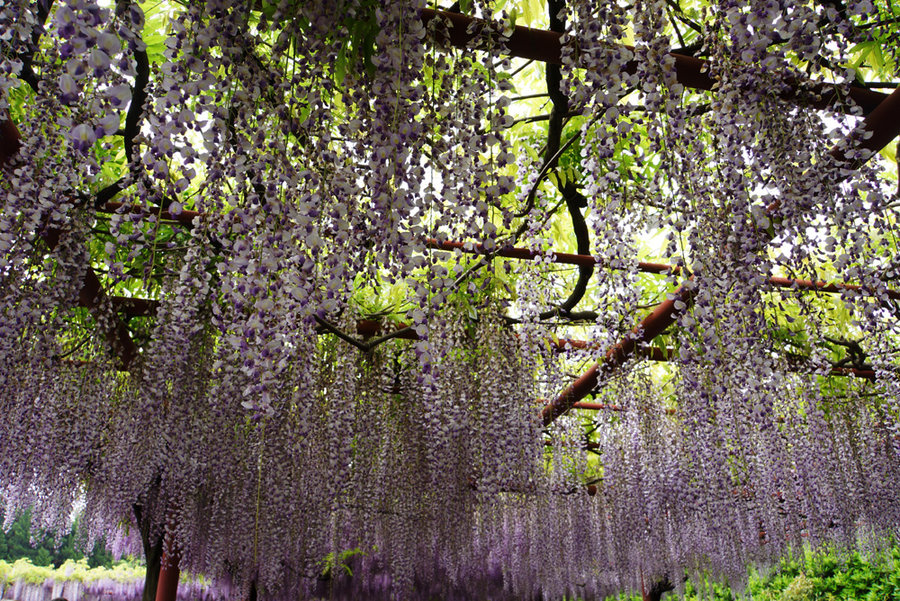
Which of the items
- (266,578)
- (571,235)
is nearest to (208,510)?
(266,578)

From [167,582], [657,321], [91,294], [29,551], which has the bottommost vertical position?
[29,551]

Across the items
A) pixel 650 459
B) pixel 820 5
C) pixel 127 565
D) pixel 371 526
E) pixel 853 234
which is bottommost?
pixel 127 565

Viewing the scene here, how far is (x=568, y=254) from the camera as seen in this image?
12.6 ft

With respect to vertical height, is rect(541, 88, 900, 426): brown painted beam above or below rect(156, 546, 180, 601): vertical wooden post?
above

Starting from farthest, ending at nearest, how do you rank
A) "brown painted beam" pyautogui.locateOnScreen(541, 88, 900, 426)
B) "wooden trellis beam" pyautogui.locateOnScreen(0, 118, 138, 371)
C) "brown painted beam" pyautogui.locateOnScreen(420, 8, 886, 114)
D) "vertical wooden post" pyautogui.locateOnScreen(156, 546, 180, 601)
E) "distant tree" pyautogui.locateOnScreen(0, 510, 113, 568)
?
"distant tree" pyautogui.locateOnScreen(0, 510, 113, 568) < "vertical wooden post" pyautogui.locateOnScreen(156, 546, 180, 601) < "wooden trellis beam" pyautogui.locateOnScreen(0, 118, 138, 371) < "brown painted beam" pyautogui.locateOnScreen(541, 88, 900, 426) < "brown painted beam" pyautogui.locateOnScreen(420, 8, 886, 114)

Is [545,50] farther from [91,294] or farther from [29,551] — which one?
[29,551]

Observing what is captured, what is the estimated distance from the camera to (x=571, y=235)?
4.82 metres

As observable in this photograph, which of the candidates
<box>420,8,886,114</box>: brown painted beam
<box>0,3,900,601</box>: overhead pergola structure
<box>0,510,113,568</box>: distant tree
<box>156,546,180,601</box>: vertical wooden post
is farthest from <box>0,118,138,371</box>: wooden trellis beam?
<box>0,510,113,568</box>: distant tree

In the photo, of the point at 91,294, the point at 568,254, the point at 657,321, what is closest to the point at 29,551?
the point at 91,294

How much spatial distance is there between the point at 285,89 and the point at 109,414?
13.4ft

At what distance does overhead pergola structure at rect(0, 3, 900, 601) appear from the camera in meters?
1.96

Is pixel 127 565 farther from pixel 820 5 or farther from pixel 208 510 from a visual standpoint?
pixel 820 5

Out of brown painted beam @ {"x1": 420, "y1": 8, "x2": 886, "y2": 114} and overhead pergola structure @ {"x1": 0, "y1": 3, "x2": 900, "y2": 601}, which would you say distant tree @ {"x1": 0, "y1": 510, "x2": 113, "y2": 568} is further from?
brown painted beam @ {"x1": 420, "y1": 8, "x2": 886, "y2": 114}

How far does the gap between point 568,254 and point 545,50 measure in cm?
192
